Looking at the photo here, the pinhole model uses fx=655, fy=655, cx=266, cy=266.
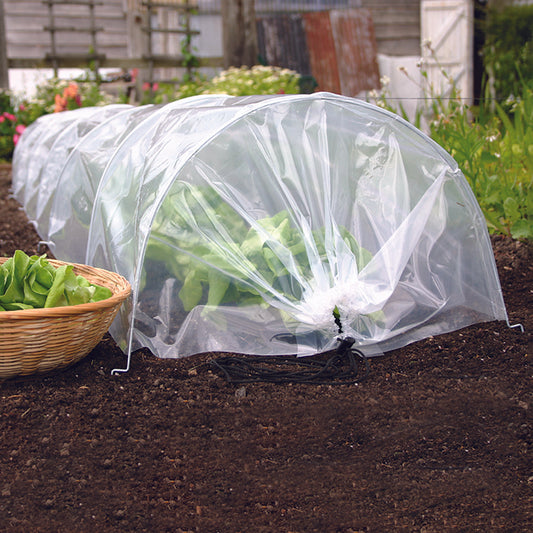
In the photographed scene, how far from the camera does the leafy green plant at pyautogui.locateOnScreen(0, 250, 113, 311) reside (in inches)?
83.1

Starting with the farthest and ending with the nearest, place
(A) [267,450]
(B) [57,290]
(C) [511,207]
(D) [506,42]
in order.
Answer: (D) [506,42]
(C) [511,207]
(B) [57,290]
(A) [267,450]

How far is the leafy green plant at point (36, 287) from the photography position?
211cm

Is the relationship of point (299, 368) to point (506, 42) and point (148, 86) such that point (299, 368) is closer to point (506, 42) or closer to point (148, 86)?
point (506, 42)

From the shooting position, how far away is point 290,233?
239 centimetres

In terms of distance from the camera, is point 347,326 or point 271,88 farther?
point 271,88

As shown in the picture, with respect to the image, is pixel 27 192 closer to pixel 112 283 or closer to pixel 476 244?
pixel 112 283

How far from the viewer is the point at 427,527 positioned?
1516mm

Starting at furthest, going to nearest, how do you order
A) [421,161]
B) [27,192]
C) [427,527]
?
[27,192] → [421,161] → [427,527]

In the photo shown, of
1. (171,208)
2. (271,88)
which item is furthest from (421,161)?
(271,88)

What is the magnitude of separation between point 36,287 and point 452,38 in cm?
677

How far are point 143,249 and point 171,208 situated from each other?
215 mm

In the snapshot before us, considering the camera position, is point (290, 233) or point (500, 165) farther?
point (500, 165)

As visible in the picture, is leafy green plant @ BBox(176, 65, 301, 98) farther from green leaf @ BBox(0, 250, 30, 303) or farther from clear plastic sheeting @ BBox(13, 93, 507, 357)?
green leaf @ BBox(0, 250, 30, 303)

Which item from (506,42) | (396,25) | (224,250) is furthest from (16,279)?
(396,25)
